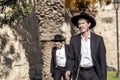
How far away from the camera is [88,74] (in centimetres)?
797

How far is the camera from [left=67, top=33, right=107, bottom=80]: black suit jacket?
7875mm

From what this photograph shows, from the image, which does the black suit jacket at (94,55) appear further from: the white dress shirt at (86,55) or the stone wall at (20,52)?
the stone wall at (20,52)

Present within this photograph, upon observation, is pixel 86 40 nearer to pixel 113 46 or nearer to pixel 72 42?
pixel 72 42

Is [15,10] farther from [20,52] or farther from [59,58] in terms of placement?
[20,52]

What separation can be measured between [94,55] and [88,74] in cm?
31

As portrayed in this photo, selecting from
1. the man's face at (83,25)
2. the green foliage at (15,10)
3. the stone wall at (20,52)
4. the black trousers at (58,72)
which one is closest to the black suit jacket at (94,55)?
the man's face at (83,25)

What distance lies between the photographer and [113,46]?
24.8m

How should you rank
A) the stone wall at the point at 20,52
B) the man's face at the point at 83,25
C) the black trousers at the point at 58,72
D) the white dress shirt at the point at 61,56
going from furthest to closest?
the stone wall at the point at 20,52
the black trousers at the point at 58,72
the white dress shirt at the point at 61,56
the man's face at the point at 83,25

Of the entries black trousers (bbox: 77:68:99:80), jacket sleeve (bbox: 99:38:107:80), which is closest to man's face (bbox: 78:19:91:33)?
jacket sleeve (bbox: 99:38:107:80)

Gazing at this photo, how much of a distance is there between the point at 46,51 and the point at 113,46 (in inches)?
379

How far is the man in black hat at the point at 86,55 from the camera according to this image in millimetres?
7875

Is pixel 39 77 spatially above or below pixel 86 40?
below

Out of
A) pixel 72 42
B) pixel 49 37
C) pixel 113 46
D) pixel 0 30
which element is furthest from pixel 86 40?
pixel 113 46

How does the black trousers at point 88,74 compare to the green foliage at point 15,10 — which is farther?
the green foliage at point 15,10
